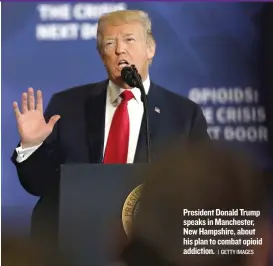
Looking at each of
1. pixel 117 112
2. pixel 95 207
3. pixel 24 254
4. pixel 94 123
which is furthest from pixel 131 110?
pixel 24 254

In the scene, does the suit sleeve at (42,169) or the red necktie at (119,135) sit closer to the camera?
the suit sleeve at (42,169)

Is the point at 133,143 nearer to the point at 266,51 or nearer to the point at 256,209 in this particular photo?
the point at 266,51

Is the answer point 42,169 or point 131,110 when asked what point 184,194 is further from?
point 131,110

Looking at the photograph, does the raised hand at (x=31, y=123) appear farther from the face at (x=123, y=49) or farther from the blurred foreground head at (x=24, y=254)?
the blurred foreground head at (x=24, y=254)

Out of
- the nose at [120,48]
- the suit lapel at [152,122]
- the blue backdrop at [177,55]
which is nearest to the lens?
the suit lapel at [152,122]

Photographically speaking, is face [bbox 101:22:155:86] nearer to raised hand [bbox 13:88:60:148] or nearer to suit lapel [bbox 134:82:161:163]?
suit lapel [bbox 134:82:161:163]

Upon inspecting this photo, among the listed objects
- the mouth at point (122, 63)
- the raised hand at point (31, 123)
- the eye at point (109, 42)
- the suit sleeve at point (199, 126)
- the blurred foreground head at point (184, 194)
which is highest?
the eye at point (109, 42)

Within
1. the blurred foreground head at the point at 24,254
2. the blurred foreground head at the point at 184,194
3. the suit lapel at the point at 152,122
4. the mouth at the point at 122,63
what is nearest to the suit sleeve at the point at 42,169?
the suit lapel at the point at 152,122

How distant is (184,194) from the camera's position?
86 centimetres

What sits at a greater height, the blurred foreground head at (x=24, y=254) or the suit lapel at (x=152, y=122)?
the suit lapel at (x=152, y=122)

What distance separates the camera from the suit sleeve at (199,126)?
2.42 meters

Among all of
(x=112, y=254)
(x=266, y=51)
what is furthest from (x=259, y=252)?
(x=266, y=51)

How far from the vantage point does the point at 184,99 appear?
2.55m

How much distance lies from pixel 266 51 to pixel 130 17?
65cm
